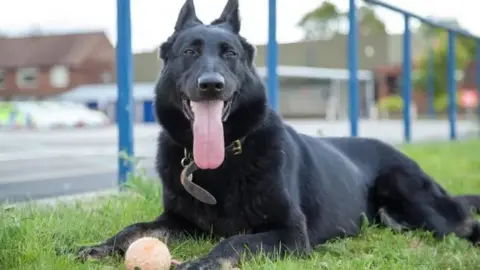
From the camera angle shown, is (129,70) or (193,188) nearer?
(193,188)

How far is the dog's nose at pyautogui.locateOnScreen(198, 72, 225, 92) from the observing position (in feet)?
10.7

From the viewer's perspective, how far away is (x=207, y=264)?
292 centimetres

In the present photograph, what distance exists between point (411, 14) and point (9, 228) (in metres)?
9.36

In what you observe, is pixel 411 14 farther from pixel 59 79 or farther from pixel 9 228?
pixel 59 79

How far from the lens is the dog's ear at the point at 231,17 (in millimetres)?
3973

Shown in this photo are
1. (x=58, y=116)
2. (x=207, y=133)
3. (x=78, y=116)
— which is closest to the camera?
(x=207, y=133)

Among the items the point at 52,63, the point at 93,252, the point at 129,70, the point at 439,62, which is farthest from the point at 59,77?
the point at 93,252

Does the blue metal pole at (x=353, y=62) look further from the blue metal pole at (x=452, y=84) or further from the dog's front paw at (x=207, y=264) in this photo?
the blue metal pole at (x=452, y=84)

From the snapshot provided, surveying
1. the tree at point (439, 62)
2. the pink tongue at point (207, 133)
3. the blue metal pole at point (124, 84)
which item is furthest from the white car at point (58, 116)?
the pink tongue at point (207, 133)

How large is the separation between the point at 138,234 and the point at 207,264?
67 centimetres

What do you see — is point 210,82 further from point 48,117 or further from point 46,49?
point 46,49

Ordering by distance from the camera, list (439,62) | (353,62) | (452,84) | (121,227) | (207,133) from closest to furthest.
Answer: (207,133), (121,227), (353,62), (452,84), (439,62)

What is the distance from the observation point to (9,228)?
3.00m

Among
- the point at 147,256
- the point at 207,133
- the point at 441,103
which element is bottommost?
the point at 441,103
